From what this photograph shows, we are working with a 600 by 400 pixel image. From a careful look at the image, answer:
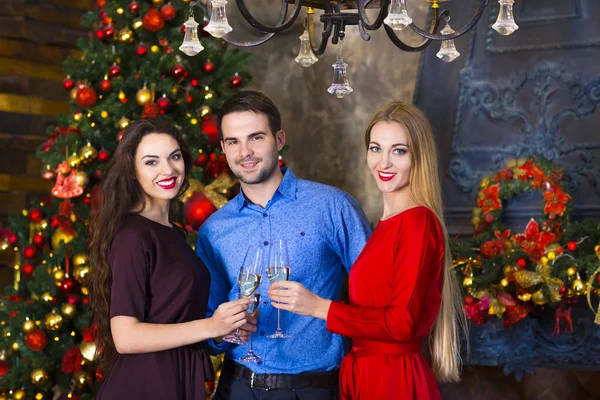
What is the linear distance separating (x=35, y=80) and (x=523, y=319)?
3689mm

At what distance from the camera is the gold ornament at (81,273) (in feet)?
14.9

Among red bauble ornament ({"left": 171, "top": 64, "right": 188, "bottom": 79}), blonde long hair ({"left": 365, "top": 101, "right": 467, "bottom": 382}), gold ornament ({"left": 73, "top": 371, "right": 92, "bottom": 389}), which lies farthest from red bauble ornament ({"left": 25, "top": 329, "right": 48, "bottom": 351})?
blonde long hair ({"left": 365, "top": 101, "right": 467, "bottom": 382})

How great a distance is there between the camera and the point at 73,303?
4.64 meters

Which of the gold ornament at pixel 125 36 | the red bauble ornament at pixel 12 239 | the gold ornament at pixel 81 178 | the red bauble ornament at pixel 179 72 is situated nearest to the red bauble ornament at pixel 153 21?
the gold ornament at pixel 125 36

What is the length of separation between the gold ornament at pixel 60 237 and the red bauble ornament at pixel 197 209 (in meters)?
0.76

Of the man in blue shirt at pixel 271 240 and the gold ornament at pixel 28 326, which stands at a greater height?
the man in blue shirt at pixel 271 240

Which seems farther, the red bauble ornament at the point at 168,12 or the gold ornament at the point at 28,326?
the red bauble ornament at the point at 168,12

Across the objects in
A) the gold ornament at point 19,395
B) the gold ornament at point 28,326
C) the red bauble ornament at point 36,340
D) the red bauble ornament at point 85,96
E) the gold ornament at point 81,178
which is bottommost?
the gold ornament at point 19,395

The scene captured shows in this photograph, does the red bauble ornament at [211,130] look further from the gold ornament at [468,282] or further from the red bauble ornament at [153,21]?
the gold ornament at [468,282]

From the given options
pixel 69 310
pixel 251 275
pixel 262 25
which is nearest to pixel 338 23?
pixel 262 25

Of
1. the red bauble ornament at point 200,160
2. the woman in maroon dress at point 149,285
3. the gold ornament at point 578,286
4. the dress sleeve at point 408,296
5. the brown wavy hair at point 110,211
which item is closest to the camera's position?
the dress sleeve at point 408,296

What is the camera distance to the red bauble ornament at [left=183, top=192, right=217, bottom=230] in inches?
171

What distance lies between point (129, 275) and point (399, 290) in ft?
2.75

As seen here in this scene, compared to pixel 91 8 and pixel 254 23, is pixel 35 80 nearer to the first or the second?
pixel 91 8
